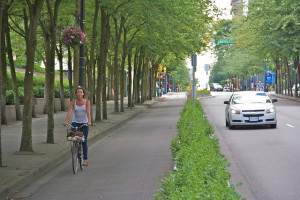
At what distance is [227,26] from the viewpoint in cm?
12381

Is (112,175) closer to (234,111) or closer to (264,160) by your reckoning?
(264,160)

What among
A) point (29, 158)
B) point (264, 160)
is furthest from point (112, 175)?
point (264, 160)

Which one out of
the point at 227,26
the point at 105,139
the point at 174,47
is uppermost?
the point at 227,26

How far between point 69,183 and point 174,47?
29244 millimetres

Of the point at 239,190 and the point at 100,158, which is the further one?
the point at 100,158

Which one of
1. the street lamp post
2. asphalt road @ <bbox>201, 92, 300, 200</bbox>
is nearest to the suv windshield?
asphalt road @ <bbox>201, 92, 300, 200</bbox>

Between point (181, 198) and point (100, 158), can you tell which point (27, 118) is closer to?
point (100, 158)

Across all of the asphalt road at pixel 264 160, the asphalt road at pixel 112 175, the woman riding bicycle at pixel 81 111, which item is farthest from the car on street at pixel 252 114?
the woman riding bicycle at pixel 81 111

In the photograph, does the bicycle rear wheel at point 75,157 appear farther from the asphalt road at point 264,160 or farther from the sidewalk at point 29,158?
the asphalt road at point 264,160

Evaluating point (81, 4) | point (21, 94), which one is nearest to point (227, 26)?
point (21, 94)

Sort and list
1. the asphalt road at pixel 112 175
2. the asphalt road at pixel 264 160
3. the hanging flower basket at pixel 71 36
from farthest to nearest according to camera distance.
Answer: the hanging flower basket at pixel 71 36
the asphalt road at pixel 112 175
the asphalt road at pixel 264 160

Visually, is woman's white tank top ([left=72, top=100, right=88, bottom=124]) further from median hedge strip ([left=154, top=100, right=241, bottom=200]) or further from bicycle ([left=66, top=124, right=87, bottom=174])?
median hedge strip ([left=154, top=100, right=241, bottom=200])

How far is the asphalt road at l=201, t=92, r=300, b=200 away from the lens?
9.62m

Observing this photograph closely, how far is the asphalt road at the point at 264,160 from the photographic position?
9.62m
